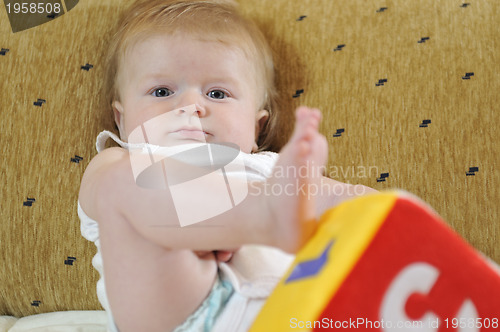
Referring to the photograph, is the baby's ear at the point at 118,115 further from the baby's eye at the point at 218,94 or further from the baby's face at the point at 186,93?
the baby's eye at the point at 218,94

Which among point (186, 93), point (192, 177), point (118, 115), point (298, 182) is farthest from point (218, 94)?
point (298, 182)

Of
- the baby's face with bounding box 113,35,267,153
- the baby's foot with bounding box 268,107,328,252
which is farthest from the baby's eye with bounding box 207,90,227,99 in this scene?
the baby's foot with bounding box 268,107,328,252

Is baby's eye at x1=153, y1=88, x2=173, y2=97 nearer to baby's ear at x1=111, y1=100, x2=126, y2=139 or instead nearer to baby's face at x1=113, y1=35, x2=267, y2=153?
baby's face at x1=113, y1=35, x2=267, y2=153

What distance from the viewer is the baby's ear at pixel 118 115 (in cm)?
109

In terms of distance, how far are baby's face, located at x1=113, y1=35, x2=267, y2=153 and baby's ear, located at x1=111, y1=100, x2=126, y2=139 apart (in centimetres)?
2

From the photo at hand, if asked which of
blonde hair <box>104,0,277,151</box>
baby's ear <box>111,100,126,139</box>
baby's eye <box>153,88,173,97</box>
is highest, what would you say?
blonde hair <box>104,0,277,151</box>

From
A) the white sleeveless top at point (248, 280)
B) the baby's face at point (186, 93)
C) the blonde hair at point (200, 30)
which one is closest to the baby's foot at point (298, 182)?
the white sleeveless top at point (248, 280)

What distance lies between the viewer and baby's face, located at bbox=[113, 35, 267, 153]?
96 cm

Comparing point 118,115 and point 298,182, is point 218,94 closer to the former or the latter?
point 118,115

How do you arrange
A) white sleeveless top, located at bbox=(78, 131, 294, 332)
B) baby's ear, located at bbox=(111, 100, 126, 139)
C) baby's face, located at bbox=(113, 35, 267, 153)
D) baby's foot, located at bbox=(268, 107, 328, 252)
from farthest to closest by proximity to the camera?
baby's ear, located at bbox=(111, 100, 126, 139)
baby's face, located at bbox=(113, 35, 267, 153)
white sleeveless top, located at bbox=(78, 131, 294, 332)
baby's foot, located at bbox=(268, 107, 328, 252)

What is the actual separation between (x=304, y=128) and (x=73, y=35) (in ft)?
2.60

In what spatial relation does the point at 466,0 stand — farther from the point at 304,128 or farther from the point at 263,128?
the point at 304,128

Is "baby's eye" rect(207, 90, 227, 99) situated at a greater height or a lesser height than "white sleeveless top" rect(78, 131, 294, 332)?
greater

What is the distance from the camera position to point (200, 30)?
1.04 meters
